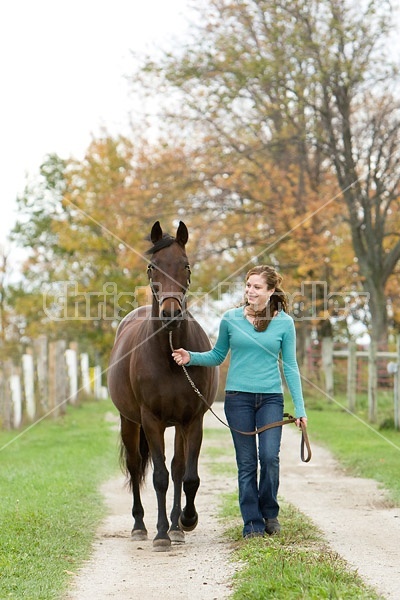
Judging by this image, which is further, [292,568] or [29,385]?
[29,385]

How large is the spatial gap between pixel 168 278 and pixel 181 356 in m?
0.62

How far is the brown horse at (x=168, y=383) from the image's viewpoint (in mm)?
6879

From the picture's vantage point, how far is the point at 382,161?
2397 centimetres

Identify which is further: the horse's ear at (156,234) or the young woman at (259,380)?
the horse's ear at (156,234)

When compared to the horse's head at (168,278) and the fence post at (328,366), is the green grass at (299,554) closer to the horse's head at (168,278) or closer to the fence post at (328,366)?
the horse's head at (168,278)

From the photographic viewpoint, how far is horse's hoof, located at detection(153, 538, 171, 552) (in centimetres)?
691

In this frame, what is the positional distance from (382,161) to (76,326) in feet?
64.7

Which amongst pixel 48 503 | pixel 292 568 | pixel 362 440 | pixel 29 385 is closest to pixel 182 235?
pixel 292 568

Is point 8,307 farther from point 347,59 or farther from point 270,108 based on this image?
point 347,59

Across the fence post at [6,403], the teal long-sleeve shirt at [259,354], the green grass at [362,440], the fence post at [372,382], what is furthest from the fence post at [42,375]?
the teal long-sleeve shirt at [259,354]

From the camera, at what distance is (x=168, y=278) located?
6.80m

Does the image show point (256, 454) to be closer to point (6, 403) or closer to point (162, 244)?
point (162, 244)

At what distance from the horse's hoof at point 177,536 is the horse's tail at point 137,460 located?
3.68 feet

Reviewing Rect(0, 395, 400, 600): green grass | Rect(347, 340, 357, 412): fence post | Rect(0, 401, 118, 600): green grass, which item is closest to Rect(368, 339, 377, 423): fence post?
Rect(0, 395, 400, 600): green grass
